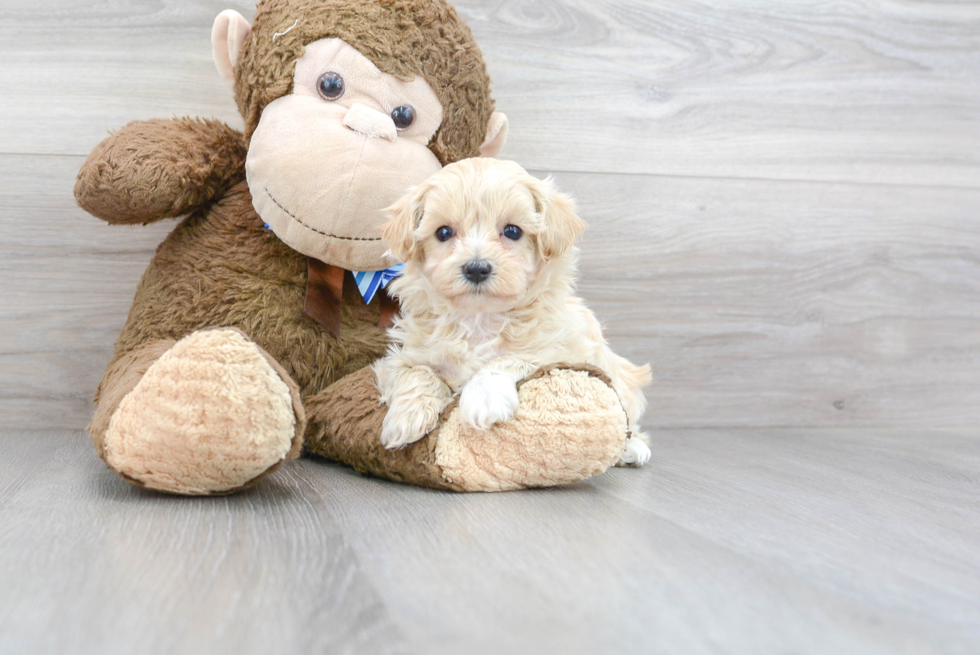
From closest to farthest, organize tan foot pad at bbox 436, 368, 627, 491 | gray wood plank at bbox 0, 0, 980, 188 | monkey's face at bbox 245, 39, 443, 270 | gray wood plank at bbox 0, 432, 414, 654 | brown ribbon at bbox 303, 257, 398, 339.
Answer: gray wood plank at bbox 0, 432, 414, 654, tan foot pad at bbox 436, 368, 627, 491, monkey's face at bbox 245, 39, 443, 270, brown ribbon at bbox 303, 257, 398, 339, gray wood plank at bbox 0, 0, 980, 188

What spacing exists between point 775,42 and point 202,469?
1.39 metres

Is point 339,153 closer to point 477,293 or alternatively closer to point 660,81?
point 477,293

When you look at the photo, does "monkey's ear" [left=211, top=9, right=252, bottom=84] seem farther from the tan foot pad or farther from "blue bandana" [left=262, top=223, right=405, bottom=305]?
the tan foot pad

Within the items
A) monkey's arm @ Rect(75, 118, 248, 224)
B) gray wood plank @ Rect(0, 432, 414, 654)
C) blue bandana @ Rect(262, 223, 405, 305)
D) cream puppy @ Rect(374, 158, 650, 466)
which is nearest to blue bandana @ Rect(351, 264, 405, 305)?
blue bandana @ Rect(262, 223, 405, 305)

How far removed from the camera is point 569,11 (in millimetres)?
1550

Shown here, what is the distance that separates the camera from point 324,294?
4.08 ft

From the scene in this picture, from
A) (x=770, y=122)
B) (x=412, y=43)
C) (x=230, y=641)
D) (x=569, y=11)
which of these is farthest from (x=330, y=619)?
(x=770, y=122)

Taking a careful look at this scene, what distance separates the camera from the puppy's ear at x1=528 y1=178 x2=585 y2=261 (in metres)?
1.03

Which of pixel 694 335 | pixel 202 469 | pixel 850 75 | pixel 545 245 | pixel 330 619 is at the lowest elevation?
pixel 694 335

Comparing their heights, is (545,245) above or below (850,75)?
below

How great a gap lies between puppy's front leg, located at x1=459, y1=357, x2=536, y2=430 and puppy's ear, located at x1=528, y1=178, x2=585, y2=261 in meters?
0.17

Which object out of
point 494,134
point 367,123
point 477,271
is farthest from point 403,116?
point 477,271

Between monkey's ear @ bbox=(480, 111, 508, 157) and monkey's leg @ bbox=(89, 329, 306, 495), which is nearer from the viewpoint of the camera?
monkey's leg @ bbox=(89, 329, 306, 495)

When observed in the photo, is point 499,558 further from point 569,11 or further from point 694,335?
point 569,11
